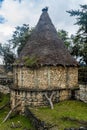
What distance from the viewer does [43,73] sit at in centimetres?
2364

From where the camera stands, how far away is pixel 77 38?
29.5m

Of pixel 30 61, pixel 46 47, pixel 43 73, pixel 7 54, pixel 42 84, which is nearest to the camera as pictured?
pixel 43 73

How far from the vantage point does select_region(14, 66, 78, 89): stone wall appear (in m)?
23.7

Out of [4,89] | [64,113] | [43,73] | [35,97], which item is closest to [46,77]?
[43,73]

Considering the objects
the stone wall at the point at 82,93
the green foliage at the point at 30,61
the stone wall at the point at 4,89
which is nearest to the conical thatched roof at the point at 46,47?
the green foliage at the point at 30,61

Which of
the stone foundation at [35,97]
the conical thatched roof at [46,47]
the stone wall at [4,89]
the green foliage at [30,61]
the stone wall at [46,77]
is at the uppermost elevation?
the conical thatched roof at [46,47]

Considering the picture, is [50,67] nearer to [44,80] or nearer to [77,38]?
[44,80]

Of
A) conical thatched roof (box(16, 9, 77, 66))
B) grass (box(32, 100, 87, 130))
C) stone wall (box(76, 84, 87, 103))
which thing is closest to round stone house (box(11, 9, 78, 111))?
conical thatched roof (box(16, 9, 77, 66))

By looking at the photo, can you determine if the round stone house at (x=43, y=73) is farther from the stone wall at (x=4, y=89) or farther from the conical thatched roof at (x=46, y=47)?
the stone wall at (x=4, y=89)

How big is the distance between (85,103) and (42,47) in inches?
236

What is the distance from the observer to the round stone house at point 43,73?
23641 millimetres

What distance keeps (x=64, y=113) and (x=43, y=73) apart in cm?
537

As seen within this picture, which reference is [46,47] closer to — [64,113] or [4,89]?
[64,113]

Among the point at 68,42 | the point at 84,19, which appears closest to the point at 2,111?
the point at 84,19
